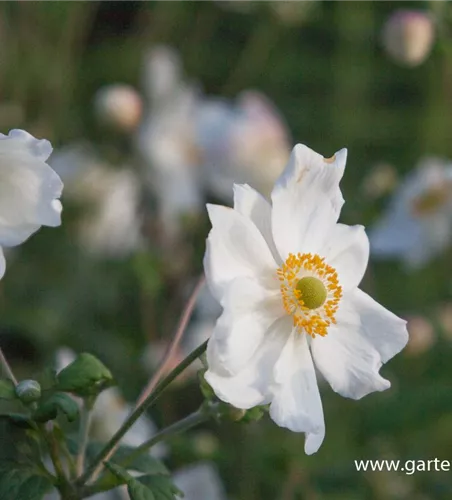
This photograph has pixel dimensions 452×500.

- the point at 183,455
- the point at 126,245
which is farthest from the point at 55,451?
the point at 126,245

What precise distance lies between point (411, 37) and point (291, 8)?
623 mm

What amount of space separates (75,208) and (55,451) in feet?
3.54

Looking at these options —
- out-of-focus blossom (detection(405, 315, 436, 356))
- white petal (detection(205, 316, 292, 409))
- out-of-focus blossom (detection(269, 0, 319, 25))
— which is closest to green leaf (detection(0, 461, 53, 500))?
white petal (detection(205, 316, 292, 409))

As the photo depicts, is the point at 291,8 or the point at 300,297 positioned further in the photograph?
the point at 291,8

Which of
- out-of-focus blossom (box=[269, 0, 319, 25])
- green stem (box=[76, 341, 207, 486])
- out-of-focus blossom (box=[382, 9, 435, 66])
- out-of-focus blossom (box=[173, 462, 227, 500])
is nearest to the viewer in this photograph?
green stem (box=[76, 341, 207, 486])

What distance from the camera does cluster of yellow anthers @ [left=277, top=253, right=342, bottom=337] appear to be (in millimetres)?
786

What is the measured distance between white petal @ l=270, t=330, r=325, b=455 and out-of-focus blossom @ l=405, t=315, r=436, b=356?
2.44 ft

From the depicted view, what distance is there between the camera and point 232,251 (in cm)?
73

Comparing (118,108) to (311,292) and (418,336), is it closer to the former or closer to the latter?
(418,336)

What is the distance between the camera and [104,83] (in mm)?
2354

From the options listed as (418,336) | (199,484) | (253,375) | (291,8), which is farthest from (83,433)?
(291,8)

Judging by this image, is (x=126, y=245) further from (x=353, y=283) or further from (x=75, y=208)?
(x=353, y=283)

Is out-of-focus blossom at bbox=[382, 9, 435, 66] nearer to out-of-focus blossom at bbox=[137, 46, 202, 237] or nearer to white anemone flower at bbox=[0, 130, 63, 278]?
out-of-focus blossom at bbox=[137, 46, 202, 237]

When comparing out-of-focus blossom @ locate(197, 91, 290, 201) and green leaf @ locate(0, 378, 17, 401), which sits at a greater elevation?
green leaf @ locate(0, 378, 17, 401)
